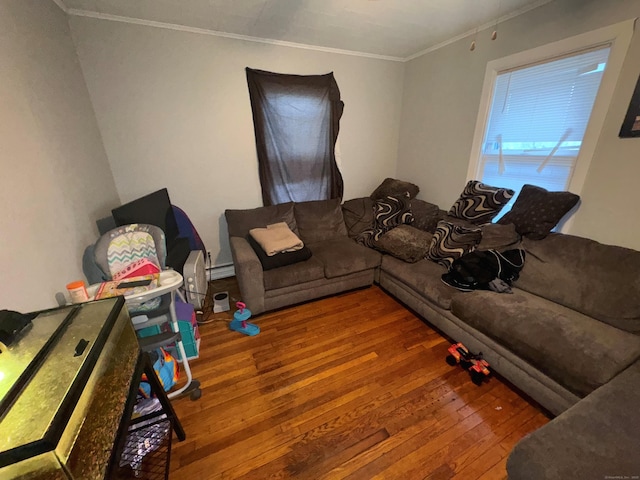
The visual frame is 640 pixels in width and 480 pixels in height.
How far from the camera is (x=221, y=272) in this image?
118 inches

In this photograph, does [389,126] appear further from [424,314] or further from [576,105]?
[424,314]

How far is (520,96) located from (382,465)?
2797 millimetres

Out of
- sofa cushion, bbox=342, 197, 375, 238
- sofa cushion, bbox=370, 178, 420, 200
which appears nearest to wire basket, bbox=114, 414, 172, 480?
sofa cushion, bbox=342, 197, 375, 238

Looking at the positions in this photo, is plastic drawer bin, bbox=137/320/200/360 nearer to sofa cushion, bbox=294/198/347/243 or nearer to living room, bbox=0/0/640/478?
living room, bbox=0/0/640/478

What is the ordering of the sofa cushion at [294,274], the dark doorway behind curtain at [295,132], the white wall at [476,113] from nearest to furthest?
the white wall at [476,113], the sofa cushion at [294,274], the dark doorway behind curtain at [295,132]

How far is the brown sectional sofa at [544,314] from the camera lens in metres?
0.96

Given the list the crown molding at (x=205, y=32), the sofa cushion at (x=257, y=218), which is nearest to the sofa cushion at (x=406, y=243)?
the sofa cushion at (x=257, y=218)

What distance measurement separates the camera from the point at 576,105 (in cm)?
183

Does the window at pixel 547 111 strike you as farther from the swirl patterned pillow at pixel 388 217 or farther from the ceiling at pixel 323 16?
the swirl patterned pillow at pixel 388 217

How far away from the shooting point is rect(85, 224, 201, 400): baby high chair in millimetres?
1378

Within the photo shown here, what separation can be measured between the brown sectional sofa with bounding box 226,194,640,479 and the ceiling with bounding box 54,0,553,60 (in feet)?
5.22

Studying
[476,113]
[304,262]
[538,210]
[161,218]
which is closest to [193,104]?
[161,218]

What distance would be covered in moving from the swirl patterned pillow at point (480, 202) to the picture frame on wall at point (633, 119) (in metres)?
0.71

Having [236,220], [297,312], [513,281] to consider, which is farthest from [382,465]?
[236,220]
